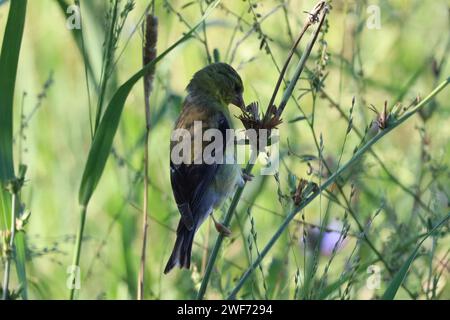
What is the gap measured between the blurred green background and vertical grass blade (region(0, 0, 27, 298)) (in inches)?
17.4

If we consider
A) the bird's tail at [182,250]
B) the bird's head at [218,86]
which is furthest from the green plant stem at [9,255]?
the bird's head at [218,86]

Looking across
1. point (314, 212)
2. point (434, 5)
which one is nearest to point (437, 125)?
point (314, 212)

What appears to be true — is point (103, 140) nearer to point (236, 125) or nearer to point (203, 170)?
point (203, 170)

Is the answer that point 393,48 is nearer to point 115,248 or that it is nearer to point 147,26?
point 115,248

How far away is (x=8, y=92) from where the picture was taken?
2297 mm

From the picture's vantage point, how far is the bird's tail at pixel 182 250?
2578 millimetres

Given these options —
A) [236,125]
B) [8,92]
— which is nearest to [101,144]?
[8,92]

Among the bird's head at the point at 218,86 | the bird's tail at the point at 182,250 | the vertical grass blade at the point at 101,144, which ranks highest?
the bird's head at the point at 218,86

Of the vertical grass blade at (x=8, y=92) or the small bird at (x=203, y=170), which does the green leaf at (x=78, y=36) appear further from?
the small bird at (x=203, y=170)

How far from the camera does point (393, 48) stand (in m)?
5.10

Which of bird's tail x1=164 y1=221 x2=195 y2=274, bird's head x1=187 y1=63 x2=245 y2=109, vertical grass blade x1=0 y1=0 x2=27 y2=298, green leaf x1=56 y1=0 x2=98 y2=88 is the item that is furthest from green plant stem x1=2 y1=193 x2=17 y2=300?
bird's head x1=187 y1=63 x2=245 y2=109

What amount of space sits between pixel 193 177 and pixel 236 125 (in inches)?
50.4

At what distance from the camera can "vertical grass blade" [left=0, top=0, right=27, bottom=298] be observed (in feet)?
7.40
